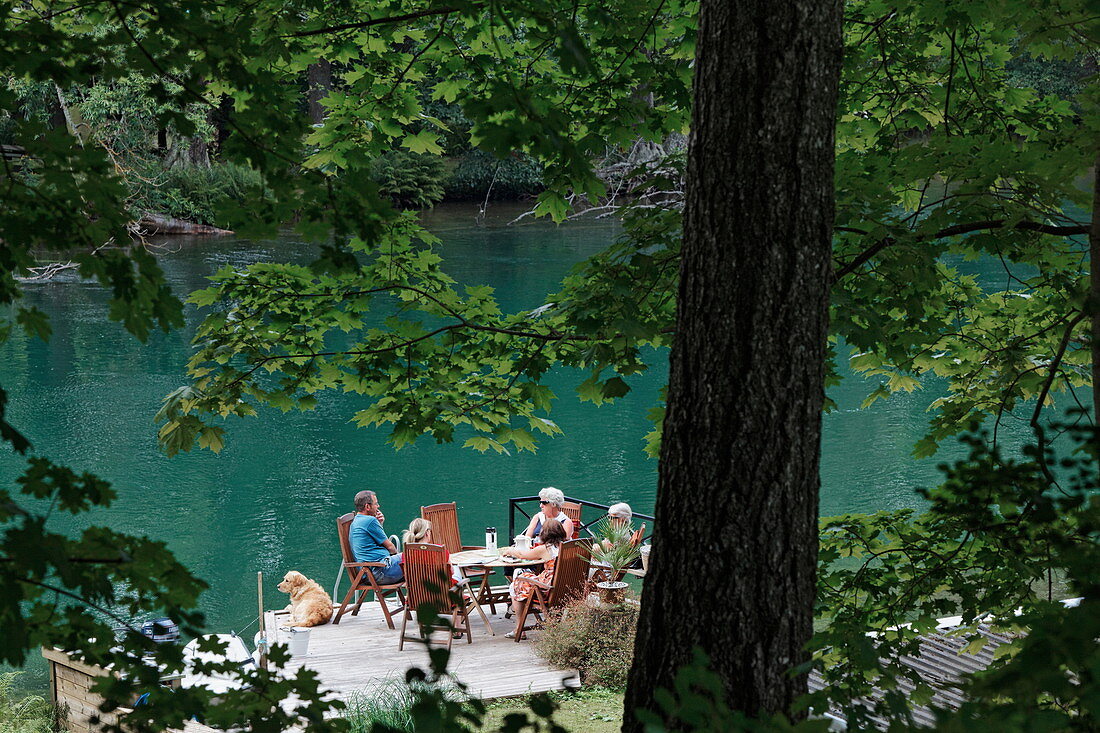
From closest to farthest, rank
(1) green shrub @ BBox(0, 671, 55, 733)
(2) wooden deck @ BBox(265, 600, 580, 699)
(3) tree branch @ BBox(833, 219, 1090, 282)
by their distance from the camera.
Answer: (3) tree branch @ BBox(833, 219, 1090, 282) < (1) green shrub @ BBox(0, 671, 55, 733) < (2) wooden deck @ BBox(265, 600, 580, 699)

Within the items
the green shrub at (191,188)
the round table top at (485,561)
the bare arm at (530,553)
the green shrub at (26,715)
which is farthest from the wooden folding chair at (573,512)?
the green shrub at (191,188)

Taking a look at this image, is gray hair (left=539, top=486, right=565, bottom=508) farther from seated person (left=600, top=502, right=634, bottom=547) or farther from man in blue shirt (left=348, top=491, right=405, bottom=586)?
man in blue shirt (left=348, top=491, right=405, bottom=586)

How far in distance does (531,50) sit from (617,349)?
157cm

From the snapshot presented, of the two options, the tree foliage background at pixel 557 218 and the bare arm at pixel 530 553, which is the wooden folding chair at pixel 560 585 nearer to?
the bare arm at pixel 530 553

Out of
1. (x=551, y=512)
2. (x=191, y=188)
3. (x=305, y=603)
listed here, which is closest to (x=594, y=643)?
(x=551, y=512)

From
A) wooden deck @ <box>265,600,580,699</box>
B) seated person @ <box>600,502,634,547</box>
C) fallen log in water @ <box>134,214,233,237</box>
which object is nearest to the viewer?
wooden deck @ <box>265,600,580,699</box>

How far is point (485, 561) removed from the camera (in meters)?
9.33

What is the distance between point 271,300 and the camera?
4.66m

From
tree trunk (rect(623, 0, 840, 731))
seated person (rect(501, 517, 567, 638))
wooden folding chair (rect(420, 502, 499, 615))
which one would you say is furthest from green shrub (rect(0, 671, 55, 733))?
tree trunk (rect(623, 0, 840, 731))

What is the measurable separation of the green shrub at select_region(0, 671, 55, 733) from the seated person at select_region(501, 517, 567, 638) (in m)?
3.73

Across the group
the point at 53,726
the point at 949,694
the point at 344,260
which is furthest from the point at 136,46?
the point at 53,726

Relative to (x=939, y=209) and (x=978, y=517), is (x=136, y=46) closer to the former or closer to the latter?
(x=978, y=517)

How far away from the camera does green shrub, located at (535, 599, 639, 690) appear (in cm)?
855

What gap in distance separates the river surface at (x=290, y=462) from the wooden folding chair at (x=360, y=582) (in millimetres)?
2185
